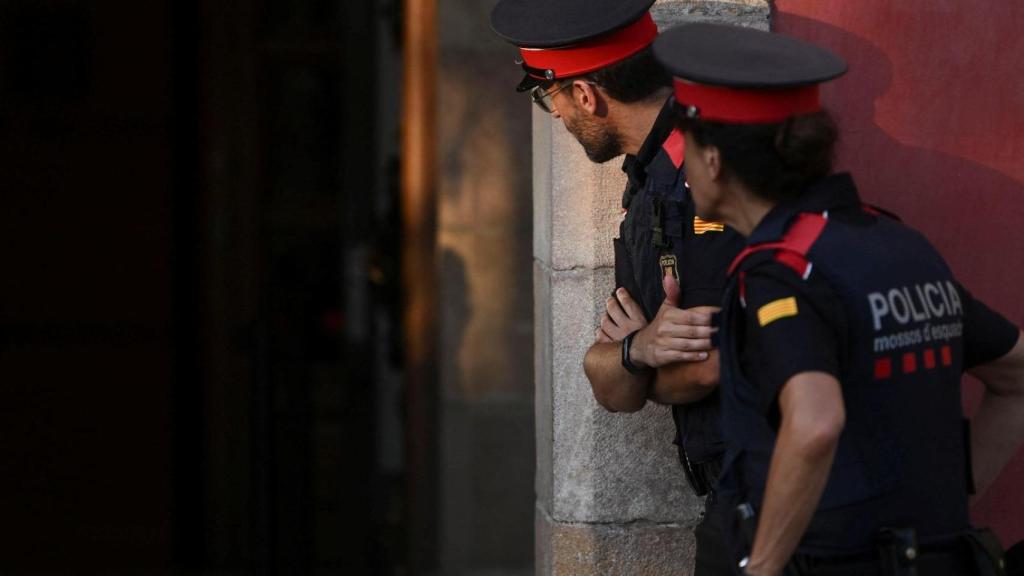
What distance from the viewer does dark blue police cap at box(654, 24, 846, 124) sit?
2531mm

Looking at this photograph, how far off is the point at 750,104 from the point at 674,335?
1.69 feet

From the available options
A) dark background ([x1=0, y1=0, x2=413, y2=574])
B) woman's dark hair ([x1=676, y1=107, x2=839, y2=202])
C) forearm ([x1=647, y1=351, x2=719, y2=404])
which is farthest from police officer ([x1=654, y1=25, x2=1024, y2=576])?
dark background ([x1=0, y1=0, x2=413, y2=574])

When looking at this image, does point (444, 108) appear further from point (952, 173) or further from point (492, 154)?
point (952, 173)

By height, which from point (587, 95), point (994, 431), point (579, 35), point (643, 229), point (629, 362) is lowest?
point (994, 431)

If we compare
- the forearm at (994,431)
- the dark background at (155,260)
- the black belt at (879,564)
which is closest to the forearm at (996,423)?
the forearm at (994,431)

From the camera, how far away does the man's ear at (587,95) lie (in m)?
Answer: 3.09

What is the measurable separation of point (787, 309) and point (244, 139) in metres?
5.55

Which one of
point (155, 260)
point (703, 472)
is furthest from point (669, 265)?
point (155, 260)

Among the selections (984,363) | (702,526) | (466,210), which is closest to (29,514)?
(466,210)

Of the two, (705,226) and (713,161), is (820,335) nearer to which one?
(713,161)

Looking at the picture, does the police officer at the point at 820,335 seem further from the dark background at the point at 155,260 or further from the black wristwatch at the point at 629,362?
the dark background at the point at 155,260

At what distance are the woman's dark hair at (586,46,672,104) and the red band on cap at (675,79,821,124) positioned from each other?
1.63 feet

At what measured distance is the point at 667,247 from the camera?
118 inches

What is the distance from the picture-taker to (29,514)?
8258 mm
